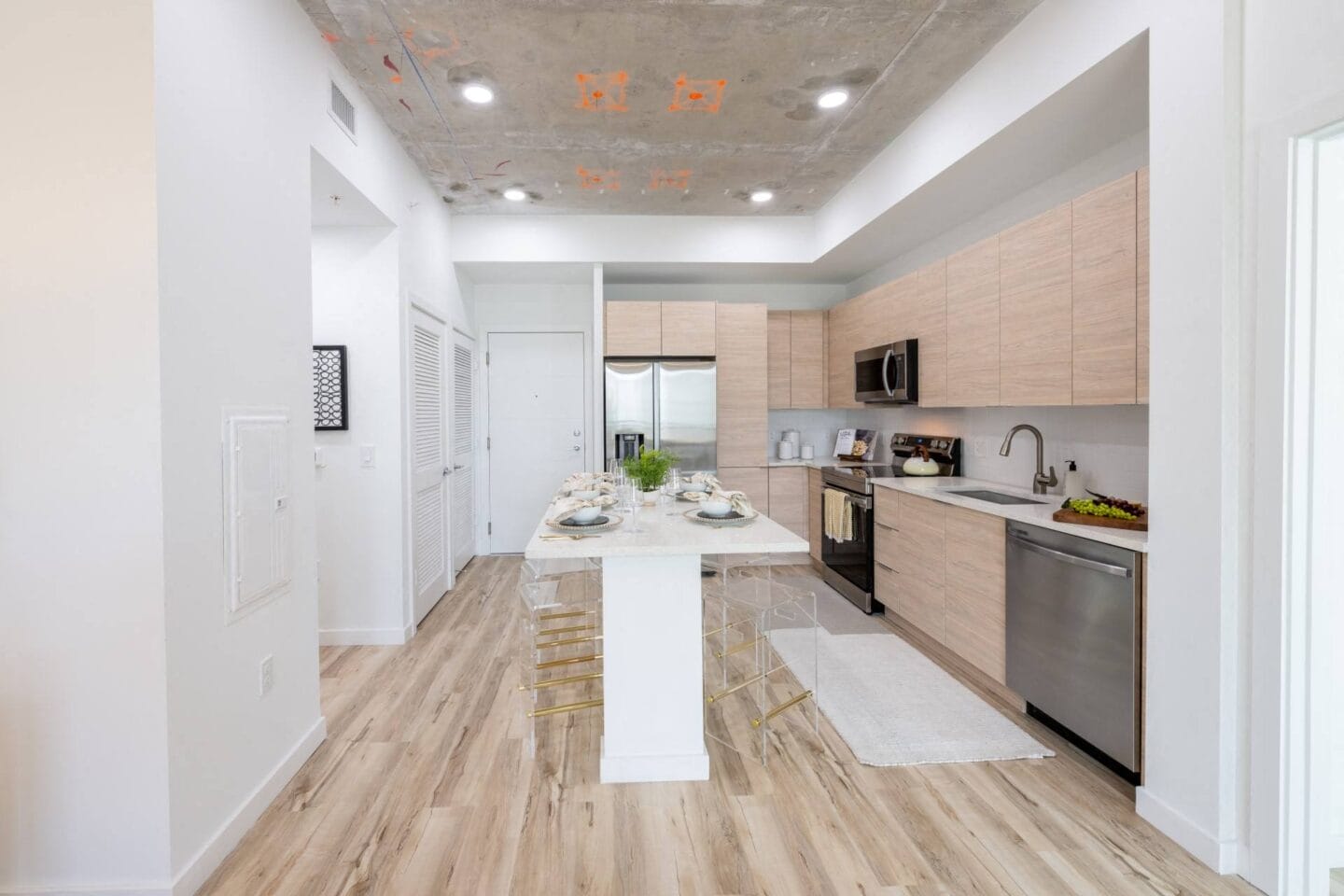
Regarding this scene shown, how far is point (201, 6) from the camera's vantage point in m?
1.83

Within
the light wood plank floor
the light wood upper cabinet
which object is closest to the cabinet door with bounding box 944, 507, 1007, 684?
the light wood plank floor

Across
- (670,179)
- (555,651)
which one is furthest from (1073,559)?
(670,179)

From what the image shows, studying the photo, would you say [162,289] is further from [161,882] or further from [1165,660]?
[1165,660]

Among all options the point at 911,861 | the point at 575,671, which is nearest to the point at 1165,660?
the point at 911,861

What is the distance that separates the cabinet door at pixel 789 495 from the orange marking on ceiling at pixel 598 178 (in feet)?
8.08

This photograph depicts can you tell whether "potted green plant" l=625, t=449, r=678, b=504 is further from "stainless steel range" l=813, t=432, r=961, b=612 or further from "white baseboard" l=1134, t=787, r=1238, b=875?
"white baseboard" l=1134, t=787, r=1238, b=875

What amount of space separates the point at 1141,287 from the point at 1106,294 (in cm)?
17

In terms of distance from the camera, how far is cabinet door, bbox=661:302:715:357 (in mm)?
5164

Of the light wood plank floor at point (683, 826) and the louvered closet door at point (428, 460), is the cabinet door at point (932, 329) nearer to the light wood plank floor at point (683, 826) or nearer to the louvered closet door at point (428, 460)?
the light wood plank floor at point (683, 826)

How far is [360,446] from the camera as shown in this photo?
12.0 ft

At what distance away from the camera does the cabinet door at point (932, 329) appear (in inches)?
148

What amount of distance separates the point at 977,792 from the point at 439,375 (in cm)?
401

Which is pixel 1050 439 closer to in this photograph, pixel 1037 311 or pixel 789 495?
pixel 1037 311

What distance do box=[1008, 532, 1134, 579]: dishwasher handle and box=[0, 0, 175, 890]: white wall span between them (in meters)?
2.81
